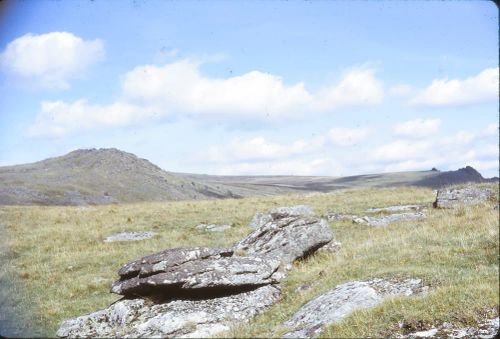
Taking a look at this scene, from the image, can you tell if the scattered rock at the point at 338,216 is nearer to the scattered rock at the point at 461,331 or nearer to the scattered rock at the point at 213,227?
the scattered rock at the point at 213,227

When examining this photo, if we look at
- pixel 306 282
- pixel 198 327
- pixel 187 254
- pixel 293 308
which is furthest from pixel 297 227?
pixel 198 327

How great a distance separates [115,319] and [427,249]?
36.8 ft

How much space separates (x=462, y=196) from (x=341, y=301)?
80.4ft

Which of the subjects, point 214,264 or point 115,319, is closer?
point 115,319

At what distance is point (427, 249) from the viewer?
16.4 meters

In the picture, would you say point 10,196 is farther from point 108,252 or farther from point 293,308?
point 293,308

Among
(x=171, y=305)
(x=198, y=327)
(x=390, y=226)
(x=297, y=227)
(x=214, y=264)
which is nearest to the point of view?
(x=198, y=327)

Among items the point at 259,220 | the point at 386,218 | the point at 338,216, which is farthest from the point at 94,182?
the point at 386,218

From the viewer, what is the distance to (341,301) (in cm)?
1202

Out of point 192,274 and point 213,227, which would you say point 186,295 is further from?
point 213,227

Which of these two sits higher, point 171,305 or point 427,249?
point 427,249

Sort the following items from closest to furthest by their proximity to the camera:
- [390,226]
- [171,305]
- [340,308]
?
[340,308], [171,305], [390,226]

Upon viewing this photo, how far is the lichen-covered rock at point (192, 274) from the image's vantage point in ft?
49.3

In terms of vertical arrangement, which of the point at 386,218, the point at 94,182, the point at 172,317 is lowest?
the point at 172,317
